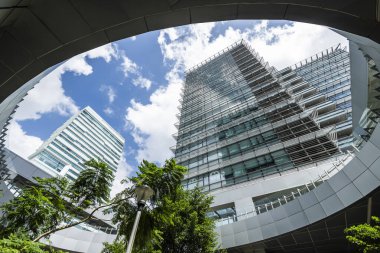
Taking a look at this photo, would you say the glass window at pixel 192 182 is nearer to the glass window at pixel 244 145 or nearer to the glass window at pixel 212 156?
the glass window at pixel 212 156

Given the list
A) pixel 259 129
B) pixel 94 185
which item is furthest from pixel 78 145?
pixel 94 185

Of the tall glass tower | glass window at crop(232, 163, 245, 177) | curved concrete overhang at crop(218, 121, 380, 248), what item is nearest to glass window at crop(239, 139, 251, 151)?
the tall glass tower

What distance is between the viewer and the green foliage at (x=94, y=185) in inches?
342

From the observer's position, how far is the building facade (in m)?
A: 90.4

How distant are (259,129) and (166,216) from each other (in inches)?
1034

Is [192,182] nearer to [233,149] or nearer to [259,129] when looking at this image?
[233,149]

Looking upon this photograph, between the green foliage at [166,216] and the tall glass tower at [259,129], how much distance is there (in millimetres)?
6903

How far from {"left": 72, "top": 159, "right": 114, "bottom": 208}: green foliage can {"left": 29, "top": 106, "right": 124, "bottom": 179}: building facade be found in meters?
72.6

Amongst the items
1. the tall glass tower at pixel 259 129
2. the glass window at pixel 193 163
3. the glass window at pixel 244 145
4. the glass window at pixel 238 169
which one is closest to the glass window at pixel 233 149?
the tall glass tower at pixel 259 129

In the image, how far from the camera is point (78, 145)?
10950cm

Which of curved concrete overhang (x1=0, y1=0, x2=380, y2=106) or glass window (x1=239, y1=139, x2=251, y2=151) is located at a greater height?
glass window (x1=239, y1=139, x2=251, y2=151)

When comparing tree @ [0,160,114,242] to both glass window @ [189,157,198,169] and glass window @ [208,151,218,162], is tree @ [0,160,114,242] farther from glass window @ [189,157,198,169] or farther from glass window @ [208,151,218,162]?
glass window @ [189,157,198,169]

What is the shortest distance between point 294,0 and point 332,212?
11343 millimetres

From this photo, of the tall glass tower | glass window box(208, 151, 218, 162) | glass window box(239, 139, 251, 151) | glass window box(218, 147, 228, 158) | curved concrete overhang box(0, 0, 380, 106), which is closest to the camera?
curved concrete overhang box(0, 0, 380, 106)
